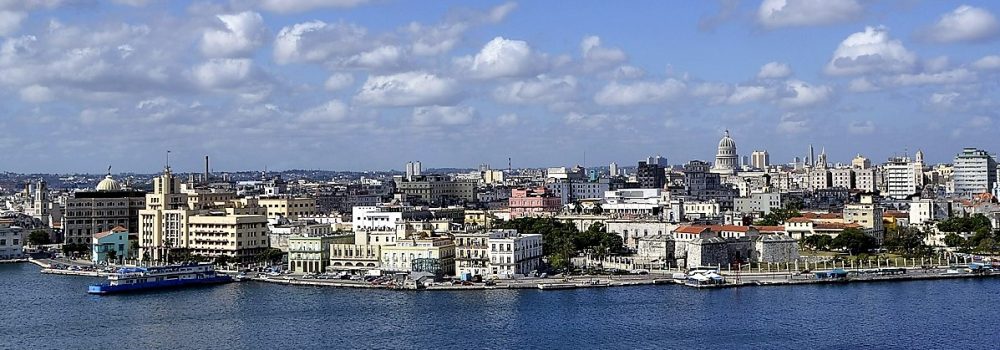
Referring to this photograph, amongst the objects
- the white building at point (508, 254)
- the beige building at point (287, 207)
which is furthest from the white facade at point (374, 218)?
the white building at point (508, 254)

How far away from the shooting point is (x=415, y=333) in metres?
26.2

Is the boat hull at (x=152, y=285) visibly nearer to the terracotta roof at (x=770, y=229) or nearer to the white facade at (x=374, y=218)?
the white facade at (x=374, y=218)

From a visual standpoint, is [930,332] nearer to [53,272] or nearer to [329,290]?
[329,290]

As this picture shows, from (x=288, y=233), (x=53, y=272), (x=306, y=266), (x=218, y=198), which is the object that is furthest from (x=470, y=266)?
(x=218, y=198)

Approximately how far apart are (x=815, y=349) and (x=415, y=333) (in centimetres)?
791

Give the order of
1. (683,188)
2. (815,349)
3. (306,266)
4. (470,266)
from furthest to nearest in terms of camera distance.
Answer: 1. (683,188)
2. (306,266)
3. (470,266)
4. (815,349)

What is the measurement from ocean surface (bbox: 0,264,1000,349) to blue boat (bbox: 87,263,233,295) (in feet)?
2.46

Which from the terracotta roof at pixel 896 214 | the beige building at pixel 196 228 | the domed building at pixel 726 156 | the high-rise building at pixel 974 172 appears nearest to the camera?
Answer: the beige building at pixel 196 228

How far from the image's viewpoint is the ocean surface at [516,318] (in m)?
25.2

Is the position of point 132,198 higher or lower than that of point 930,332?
higher

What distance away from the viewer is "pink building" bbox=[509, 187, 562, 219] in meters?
57.6

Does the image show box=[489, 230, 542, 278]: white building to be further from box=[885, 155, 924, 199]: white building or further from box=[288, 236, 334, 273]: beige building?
box=[885, 155, 924, 199]: white building

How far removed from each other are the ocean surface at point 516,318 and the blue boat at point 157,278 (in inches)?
29.5

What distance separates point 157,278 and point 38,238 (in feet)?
61.8
